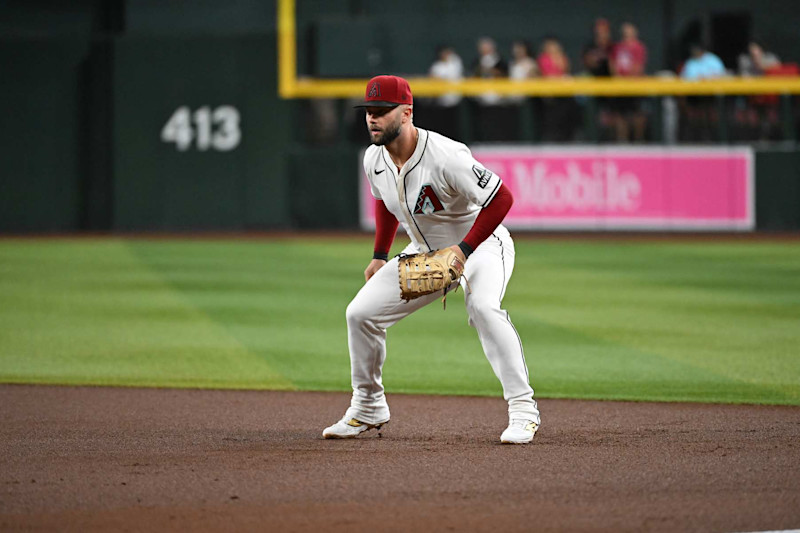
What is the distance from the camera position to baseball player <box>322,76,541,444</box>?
212 inches

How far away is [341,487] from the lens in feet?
15.4

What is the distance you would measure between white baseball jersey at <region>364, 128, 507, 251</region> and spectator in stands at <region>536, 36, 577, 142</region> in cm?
1372

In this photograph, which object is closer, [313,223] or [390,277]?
[390,277]

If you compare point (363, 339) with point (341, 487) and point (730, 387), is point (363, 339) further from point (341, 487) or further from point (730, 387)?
point (730, 387)

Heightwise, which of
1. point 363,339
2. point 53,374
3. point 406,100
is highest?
point 406,100

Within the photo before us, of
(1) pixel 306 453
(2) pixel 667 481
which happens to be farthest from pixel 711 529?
(1) pixel 306 453

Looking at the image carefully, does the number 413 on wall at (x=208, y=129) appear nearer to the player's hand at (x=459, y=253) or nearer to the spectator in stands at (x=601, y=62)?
the spectator in stands at (x=601, y=62)

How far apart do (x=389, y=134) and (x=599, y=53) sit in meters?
14.3

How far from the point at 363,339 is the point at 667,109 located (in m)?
14.4

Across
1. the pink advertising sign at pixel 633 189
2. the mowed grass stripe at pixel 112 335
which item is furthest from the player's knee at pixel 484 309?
the pink advertising sign at pixel 633 189

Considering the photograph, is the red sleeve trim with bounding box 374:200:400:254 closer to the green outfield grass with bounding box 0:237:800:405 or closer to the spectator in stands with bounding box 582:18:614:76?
the green outfield grass with bounding box 0:237:800:405

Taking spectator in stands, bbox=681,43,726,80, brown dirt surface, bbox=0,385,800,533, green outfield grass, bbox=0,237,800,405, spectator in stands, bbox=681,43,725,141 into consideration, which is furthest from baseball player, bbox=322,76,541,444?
spectator in stands, bbox=681,43,726,80

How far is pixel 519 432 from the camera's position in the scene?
5.50 meters

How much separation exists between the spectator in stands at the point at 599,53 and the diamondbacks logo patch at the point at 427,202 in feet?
Answer: 45.9
